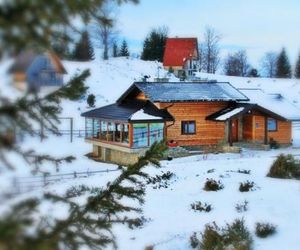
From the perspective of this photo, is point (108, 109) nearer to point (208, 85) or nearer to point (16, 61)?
point (208, 85)

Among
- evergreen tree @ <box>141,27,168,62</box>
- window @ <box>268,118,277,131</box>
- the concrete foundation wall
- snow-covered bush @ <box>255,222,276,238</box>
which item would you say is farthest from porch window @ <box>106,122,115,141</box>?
evergreen tree @ <box>141,27,168,62</box>

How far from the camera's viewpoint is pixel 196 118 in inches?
1131

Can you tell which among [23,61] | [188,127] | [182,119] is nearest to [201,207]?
[23,61]

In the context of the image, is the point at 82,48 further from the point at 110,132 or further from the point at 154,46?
the point at 154,46

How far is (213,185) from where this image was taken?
1580 cm

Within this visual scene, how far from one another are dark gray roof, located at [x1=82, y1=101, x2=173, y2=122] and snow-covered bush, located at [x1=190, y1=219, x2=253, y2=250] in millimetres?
14128

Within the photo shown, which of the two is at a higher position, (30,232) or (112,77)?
(112,77)

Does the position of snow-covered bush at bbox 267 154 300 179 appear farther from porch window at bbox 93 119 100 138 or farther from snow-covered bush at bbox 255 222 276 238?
porch window at bbox 93 119 100 138

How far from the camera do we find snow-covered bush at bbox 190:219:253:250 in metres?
11.1

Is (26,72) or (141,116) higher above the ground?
(141,116)

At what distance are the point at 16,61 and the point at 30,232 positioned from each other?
35 cm

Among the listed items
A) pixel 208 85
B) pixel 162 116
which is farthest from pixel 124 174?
pixel 208 85

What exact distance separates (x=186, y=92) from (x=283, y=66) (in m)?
52.0

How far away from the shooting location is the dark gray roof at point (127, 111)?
2681 cm
